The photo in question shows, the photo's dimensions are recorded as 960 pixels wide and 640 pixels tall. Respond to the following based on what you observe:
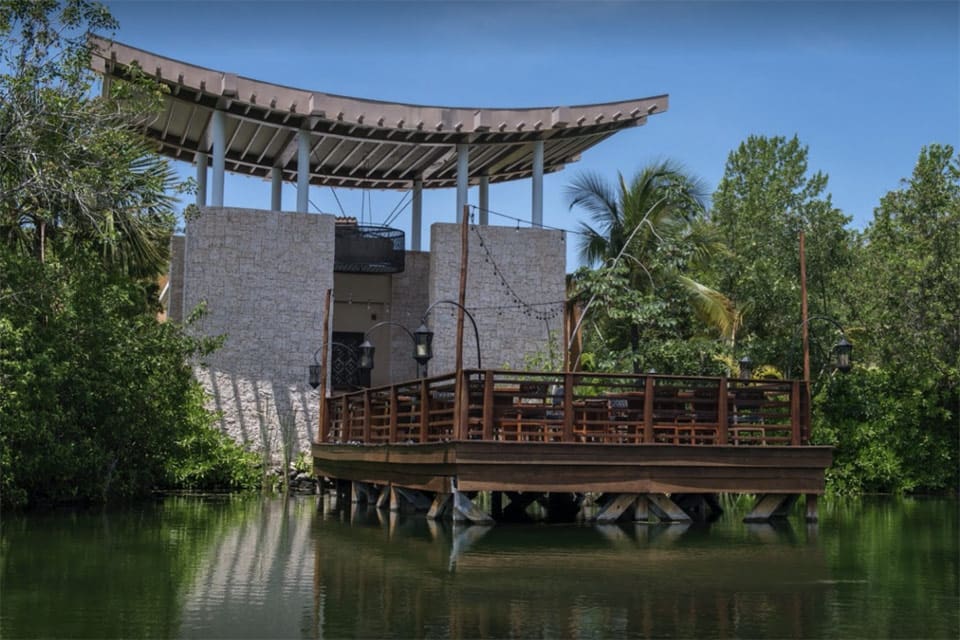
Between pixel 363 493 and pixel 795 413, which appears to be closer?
pixel 795 413

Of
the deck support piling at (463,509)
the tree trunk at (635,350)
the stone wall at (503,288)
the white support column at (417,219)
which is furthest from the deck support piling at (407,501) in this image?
the white support column at (417,219)

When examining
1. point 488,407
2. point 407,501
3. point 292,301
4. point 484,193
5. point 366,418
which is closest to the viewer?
point 488,407

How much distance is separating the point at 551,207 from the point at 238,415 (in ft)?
30.8

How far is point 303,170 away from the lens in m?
27.0

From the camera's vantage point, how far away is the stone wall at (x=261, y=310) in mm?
26281

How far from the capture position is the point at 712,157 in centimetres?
4112

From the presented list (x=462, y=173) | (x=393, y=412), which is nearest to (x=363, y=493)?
(x=393, y=412)

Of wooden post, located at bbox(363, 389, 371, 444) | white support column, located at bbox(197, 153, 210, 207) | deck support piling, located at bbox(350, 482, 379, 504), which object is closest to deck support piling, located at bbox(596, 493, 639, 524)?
wooden post, located at bbox(363, 389, 371, 444)

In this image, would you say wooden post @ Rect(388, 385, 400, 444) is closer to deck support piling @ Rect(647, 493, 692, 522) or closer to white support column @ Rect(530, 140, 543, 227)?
deck support piling @ Rect(647, 493, 692, 522)

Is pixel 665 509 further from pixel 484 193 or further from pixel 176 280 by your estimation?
pixel 484 193

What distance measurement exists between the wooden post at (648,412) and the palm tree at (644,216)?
42.2ft

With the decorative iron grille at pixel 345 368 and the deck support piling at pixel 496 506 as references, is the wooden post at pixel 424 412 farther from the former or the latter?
the decorative iron grille at pixel 345 368

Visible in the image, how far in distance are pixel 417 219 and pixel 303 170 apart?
18.8 feet

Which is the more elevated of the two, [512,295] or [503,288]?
[503,288]
